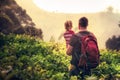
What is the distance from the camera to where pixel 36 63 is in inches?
544

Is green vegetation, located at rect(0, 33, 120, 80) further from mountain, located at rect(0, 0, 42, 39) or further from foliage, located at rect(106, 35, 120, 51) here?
foliage, located at rect(106, 35, 120, 51)

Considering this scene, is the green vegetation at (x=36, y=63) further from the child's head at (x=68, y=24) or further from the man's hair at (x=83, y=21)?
the man's hair at (x=83, y=21)

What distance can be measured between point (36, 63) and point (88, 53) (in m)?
3.96

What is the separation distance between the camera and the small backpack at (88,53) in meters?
10.4

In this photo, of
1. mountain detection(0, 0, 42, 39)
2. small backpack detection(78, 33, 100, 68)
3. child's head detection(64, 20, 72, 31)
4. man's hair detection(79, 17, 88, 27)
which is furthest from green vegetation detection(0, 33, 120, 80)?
mountain detection(0, 0, 42, 39)

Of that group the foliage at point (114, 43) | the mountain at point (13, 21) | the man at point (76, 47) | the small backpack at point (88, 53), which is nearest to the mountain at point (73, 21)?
the foliage at point (114, 43)

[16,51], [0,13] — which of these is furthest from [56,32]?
[16,51]

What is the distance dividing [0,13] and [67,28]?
8.01 meters

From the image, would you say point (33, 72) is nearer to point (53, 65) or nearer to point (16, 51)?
point (53, 65)

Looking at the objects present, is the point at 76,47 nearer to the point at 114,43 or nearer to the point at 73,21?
the point at 114,43

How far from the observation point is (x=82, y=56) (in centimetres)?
1047

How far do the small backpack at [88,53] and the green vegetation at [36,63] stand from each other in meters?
0.92

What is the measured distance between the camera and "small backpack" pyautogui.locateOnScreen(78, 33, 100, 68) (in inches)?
411

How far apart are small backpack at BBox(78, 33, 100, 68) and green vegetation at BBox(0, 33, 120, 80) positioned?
3.01 ft
